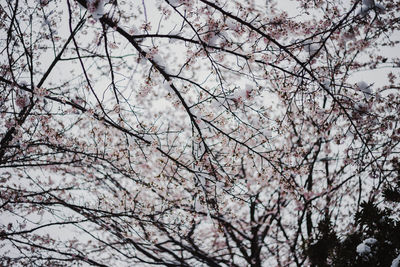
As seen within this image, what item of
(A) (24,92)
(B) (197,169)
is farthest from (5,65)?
(B) (197,169)

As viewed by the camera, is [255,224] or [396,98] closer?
[396,98]

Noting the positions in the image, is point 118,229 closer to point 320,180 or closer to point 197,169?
point 197,169

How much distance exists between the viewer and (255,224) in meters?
7.31

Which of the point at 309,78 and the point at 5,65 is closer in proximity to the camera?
the point at 309,78

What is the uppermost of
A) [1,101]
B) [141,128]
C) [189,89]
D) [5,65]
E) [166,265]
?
[5,65]

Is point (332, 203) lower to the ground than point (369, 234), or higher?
higher

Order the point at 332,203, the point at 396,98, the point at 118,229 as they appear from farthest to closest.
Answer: the point at 332,203
the point at 396,98
the point at 118,229

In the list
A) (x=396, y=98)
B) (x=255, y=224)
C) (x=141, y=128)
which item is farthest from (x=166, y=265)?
(x=396, y=98)

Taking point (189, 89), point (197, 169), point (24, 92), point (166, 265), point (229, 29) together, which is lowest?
point (166, 265)

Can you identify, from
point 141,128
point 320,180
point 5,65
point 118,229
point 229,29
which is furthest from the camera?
point 320,180

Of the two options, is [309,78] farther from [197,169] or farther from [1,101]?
[1,101]

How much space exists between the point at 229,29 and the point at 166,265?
5949 mm

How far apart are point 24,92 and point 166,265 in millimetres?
5195

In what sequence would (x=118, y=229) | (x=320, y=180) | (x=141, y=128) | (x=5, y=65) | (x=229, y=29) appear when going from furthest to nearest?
1. (x=320, y=180)
2. (x=118, y=229)
3. (x=5, y=65)
4. (x=141, y=128)
5. (x=229, y=29)
